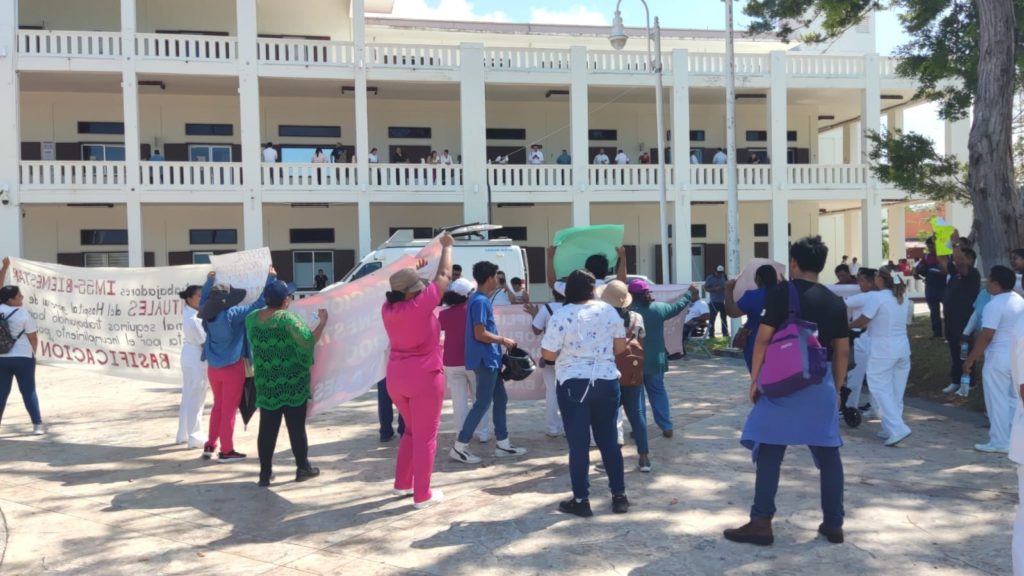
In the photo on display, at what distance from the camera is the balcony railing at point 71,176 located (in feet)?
65.1

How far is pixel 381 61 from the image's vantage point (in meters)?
21.5

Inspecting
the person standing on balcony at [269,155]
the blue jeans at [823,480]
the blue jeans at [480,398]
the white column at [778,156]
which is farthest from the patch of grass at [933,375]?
the person standing on balcony at [269,155]

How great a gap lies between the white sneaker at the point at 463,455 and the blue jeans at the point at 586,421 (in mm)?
1734

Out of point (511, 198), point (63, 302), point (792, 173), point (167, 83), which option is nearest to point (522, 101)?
point (511, 198)

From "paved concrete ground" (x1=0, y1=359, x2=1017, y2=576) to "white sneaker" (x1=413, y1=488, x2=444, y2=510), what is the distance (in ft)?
0.18

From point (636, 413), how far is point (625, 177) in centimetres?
1735

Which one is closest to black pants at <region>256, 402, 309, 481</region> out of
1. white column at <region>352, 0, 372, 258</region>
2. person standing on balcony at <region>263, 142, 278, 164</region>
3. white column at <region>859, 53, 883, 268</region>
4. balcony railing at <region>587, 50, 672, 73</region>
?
white column at <region>352, 0, 372, 258</region>

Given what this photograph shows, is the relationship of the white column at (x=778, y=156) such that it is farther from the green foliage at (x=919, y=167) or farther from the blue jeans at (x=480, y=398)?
the blue jeans at (x=480, y=398)

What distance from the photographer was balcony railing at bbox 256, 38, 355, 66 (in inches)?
821

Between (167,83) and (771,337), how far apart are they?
68.7ft

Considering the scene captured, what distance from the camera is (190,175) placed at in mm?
20750

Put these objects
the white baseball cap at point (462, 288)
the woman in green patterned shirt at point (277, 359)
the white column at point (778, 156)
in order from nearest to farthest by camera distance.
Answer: the woman in green patterned shirt at point (277, 359)
the white baseball cap at point (462, 288)
the white column at point (778, 156)

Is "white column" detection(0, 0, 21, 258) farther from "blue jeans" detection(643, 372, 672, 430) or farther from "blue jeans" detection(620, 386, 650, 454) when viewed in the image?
"blue jeans" detection(620, 386, 650, 454)

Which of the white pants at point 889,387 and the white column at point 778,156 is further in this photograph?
the white column at point 778,156
